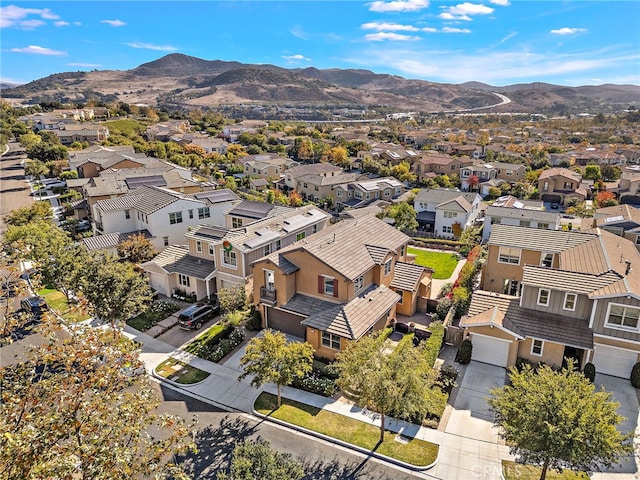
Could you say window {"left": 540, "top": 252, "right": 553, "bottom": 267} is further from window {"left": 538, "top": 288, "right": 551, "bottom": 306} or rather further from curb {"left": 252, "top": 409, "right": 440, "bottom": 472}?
curb {"left": 252, "top": 409, "right": 440, "bottom": 472}

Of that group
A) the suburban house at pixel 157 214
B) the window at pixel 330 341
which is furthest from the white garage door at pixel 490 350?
the suburban house at pixel 157 214

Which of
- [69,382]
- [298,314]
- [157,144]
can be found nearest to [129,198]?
[298,314]

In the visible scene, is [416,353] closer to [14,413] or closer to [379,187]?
[14,413]

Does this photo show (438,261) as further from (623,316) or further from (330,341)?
(330,341)

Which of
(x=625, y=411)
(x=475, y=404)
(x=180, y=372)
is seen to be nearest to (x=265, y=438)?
(x=180, y=372)

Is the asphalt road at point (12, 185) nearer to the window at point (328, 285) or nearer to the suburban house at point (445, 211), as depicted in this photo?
the window at point (328, 285)

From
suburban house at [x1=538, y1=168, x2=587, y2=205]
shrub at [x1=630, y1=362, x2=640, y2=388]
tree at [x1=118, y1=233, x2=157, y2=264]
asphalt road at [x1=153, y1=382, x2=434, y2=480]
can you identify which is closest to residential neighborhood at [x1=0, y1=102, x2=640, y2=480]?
shrub at [x1=630, y1=362, x2=640, y2=388]

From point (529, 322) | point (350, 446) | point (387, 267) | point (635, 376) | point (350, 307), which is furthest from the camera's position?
point (387, 267)
